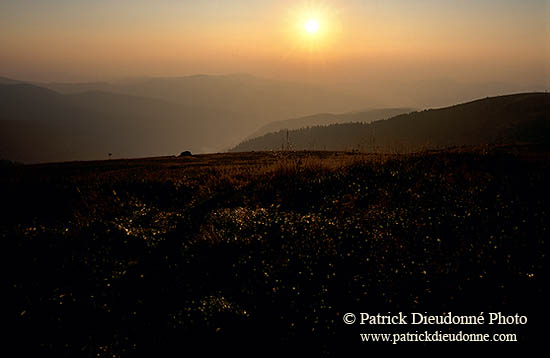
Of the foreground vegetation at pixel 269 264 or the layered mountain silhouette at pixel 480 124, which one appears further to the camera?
the layered mountain silhouette at pixel 480 124

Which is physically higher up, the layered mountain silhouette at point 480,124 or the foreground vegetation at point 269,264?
the layered mountain silhouette at point 480,124

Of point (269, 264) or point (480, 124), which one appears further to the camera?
point (480, 124)

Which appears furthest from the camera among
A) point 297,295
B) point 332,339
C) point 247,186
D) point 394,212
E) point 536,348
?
point 247,186

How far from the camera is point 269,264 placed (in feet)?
15.7

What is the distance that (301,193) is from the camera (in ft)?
27.3

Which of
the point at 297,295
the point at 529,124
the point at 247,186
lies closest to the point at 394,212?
the point at 297,295

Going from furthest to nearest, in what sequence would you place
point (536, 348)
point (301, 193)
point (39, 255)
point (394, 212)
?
point (301, 193) < point (394, 212) < point (39, 255) < point (536, 348)

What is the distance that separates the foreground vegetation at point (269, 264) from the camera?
3672mm

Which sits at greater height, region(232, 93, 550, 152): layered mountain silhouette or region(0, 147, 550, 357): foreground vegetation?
region(232, 93, 550, 152): layered mountain silhouette

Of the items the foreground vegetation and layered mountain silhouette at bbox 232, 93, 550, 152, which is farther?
layered mountain silhouette at bbox 232, 93, 550, 152

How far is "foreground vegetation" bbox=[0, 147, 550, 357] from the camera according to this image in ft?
12.0

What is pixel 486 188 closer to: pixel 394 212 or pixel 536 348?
pixel 394 212

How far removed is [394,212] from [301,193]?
257 centimetres

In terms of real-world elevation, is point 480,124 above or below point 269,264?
above
